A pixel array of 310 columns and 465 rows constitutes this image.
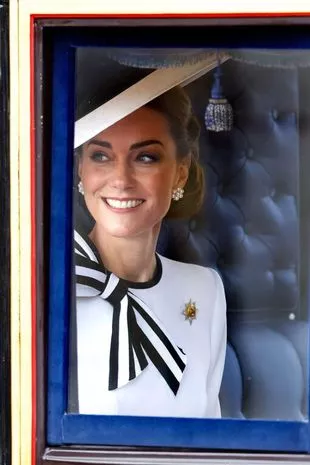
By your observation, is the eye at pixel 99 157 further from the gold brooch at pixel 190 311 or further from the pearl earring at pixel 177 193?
the gold brooch at pixel 190 311

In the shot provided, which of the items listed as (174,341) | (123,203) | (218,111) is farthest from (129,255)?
(218,111)

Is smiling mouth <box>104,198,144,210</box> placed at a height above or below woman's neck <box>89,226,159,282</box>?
above

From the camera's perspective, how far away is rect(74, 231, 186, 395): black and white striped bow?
72.4 inches

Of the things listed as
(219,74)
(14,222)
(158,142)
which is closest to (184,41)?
(219,74)

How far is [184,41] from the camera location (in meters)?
1.73

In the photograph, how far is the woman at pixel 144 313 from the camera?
5.98ft

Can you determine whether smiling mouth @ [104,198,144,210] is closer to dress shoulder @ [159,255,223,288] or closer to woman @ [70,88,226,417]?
woman @ [70,88,226,417]

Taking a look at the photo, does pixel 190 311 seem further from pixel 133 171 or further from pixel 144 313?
pixel 133 171

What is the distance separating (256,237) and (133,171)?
1.06 feet

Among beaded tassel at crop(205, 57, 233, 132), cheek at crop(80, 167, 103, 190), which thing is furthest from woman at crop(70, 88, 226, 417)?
beaded tassel at crop(205, 57, 233, 132)

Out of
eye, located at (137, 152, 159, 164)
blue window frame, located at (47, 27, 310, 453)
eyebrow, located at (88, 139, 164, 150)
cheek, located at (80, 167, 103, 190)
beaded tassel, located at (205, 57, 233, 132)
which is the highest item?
beaded tassel, located at (205, 57, 233, 132)

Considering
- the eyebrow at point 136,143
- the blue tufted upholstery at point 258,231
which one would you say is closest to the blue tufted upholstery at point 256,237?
the blue tufted upholstery at point 258,231

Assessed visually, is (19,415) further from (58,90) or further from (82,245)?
(58,90)

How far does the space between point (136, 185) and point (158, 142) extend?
111 mm
